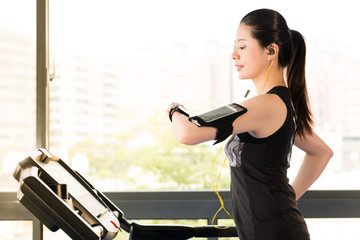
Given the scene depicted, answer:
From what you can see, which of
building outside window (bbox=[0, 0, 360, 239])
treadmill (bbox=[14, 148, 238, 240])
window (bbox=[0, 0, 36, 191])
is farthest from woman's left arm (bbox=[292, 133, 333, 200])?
building outside window (bbox=[0, 0, 360, 239])

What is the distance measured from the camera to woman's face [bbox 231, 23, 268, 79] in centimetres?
156

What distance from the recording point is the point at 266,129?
1435mm

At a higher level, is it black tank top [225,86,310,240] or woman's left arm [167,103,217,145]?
woman's left arm [167,103,217,145]

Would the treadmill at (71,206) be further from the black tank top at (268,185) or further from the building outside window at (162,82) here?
the building outside window at (162,82)

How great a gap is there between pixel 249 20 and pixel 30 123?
1508 millimetres

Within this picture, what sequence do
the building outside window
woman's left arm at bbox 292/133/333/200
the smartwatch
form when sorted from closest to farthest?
the smartwatch < woman's left arm at bbox 292/133/333/200 < the building outside window

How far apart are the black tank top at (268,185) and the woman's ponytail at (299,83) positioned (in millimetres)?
132

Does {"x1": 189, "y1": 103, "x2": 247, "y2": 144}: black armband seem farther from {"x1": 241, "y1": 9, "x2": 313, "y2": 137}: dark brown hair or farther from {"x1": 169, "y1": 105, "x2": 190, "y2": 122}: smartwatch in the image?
{"x1": 241, "y1": 9, "x2": 313, "y2": 137}: dark brown hair

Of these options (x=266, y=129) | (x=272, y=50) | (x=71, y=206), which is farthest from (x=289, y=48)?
(x=71, y=206)

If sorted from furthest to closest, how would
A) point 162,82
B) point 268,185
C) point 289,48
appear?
point 162,82, point 289,48, point 268,185

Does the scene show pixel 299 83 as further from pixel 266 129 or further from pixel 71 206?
pixel 71 206

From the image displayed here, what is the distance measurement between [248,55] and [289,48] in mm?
146

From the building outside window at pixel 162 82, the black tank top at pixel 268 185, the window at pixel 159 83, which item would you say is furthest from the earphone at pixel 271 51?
the window at pixel 159 83

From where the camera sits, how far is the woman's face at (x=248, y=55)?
1558 millimetres
